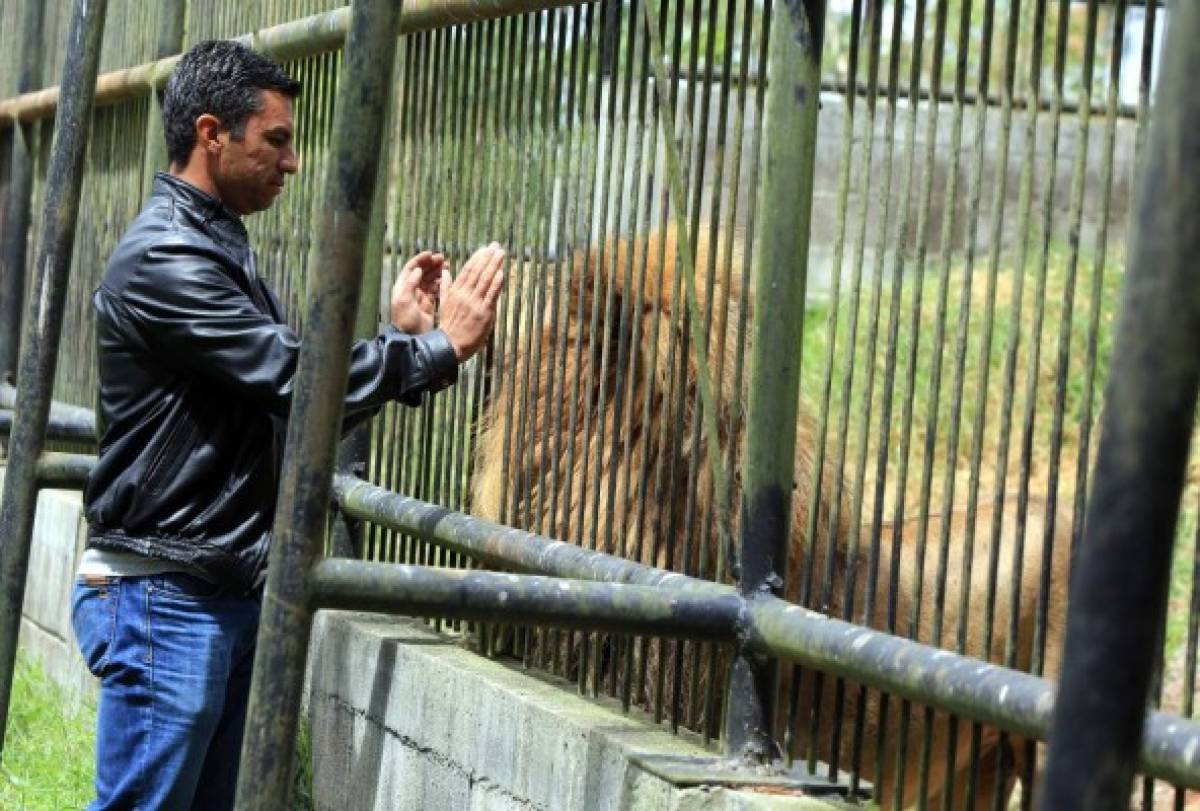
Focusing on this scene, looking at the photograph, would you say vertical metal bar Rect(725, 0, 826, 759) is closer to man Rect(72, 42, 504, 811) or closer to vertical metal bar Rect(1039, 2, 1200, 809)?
man Rect(72, 42, 504, 811)

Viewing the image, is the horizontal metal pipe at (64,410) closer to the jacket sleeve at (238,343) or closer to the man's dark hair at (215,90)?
the man's dark hair at (215,90)

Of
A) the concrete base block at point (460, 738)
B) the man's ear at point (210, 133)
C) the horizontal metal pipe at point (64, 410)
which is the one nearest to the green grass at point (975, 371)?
the horizontal metal pipe at point (64, 410)

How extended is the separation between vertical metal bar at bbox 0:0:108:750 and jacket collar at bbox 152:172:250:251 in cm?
65

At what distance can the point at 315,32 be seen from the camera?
19.2 ft

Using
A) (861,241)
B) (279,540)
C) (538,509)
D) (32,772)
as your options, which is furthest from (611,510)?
(32,772)

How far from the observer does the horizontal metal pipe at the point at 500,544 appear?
3986 millimetres

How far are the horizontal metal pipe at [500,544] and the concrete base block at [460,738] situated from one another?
28cm

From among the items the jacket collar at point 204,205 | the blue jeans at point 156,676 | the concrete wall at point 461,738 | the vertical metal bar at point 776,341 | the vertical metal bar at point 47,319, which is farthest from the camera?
the vertical metal bar at point 47,319

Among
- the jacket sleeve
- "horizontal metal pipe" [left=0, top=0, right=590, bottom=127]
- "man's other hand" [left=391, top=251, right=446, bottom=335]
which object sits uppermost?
"horizontal metal pipe" [left=0, top=0, right=590, bottom=127]

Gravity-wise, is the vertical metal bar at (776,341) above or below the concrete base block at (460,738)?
above

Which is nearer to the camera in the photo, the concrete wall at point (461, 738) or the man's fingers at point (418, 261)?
the concrete wall at point (461, 738)

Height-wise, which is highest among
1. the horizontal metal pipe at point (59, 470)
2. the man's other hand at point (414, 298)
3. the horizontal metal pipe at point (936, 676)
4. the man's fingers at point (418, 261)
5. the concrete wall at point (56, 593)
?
the man's fingers at point (418, 261)

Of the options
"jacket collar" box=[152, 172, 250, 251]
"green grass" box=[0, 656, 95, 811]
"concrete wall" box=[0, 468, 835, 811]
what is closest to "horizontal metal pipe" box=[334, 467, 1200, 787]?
"concrete wall" box=[0, 468, 835, 811]

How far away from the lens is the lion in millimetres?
3949
